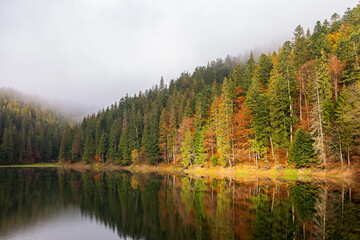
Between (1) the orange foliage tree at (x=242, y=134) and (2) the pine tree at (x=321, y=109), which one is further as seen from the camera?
(1) the orange foliage tree at (x=242, y=134)

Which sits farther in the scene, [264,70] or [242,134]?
[264,70]

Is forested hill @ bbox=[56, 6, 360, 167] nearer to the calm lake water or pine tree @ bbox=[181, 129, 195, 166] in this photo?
pine tree @ bbox=[181, 129, 195, 166]

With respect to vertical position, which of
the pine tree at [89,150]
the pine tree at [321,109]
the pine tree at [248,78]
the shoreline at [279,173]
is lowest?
the shoreline at [279,173]

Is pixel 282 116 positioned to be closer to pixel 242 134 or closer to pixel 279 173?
pixel 242 134

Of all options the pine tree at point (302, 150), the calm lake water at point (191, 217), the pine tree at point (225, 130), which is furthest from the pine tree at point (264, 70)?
the calm lake water at point (191, 217)

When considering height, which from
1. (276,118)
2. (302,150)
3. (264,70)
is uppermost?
(264,70)

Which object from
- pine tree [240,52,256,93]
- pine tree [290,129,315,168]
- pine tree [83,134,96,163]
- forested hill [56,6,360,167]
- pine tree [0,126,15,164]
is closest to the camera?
forested hill [56,6,360,167]

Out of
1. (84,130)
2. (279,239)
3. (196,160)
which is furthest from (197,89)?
(279,239)

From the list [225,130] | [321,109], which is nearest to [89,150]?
[225,130]

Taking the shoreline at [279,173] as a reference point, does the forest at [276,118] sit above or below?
above

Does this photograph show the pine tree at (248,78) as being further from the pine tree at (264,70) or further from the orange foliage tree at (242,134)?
the orange foliage tree at (242,134)

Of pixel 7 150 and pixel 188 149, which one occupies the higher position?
pixel 7 150

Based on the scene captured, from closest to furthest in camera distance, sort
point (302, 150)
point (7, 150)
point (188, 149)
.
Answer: point (302, 150), point (188, 149), point (7, 150)

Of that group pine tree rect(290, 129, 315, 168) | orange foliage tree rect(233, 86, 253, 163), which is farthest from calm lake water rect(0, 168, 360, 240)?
orange foliage tree rect(233, 86, 253, 163)
